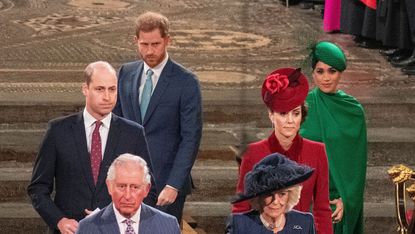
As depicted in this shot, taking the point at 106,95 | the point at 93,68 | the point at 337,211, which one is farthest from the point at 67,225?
the point at 337,211

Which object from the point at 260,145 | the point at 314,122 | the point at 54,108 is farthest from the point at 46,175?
the point at 54,108

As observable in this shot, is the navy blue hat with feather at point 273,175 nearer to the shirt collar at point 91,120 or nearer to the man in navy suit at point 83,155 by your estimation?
the man in navy suit at point 83,155

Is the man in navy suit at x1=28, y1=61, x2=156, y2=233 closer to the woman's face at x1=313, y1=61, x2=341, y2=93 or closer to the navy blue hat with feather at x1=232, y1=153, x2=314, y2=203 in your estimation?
the navy blue hat with feather at x1=232, y1=153, x2=314, y2=203

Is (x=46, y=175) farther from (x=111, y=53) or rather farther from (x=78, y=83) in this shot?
(x=111, y=53)

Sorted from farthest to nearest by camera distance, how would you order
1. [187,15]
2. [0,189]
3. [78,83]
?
[187,15]
[78,83]
[0,189]

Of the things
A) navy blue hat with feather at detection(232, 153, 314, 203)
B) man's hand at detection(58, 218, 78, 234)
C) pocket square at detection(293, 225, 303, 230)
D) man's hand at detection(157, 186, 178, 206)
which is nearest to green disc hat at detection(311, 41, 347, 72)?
man's hand at detection(157, 186, 178, 206)

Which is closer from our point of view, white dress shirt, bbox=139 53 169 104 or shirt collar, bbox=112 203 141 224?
shirt collar, bbox=112 203 141 224

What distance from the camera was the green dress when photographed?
295 inches

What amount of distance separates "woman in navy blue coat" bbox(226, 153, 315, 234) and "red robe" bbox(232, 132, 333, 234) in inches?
18.9

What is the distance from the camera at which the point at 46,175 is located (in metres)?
6.62

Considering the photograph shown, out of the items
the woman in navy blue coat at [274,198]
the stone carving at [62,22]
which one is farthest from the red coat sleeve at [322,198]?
the stone carving at [62,22]

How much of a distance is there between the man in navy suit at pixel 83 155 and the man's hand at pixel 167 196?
576 mm

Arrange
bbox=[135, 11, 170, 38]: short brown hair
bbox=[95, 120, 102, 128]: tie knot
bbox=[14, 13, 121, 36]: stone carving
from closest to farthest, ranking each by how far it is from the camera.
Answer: bbox=[95, 120, 102, 128]: tie knot
bbox=[135, 11, 170, 38]: short brown hair
bbox=[14, 13, 121, 36]: stone carving

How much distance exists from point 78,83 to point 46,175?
438 cm
